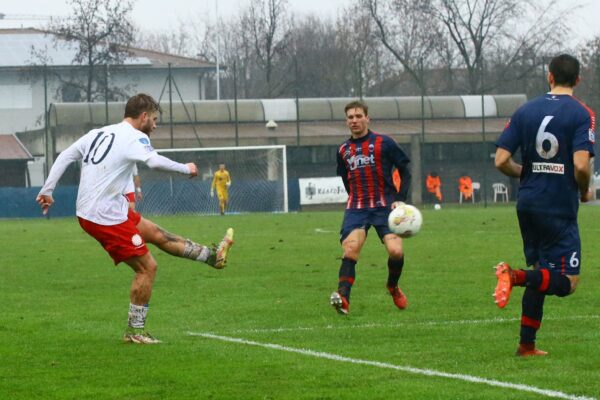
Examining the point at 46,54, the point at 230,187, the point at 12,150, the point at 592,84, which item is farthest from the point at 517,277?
the point at 46,54

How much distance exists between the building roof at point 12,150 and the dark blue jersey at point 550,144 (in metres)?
46.9

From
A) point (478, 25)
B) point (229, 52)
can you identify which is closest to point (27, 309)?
point (478, 25)

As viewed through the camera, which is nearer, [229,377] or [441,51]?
[229,377]

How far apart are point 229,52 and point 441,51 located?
2218cm

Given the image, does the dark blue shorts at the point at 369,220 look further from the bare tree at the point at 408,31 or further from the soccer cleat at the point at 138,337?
the bare tree at the point at 408,31

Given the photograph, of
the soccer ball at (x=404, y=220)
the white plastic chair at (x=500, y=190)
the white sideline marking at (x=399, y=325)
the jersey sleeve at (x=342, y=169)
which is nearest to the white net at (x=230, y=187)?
the white plastic chair at (x=500, y=190)

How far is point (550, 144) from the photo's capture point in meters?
7.87

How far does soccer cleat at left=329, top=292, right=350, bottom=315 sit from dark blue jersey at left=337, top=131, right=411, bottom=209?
107 cm

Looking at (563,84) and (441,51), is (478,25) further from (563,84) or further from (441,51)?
(563,84)

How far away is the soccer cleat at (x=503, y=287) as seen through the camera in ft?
24.9

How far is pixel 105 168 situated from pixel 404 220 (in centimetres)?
300

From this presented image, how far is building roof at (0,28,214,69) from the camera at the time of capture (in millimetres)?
73812

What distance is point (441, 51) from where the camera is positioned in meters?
69.5

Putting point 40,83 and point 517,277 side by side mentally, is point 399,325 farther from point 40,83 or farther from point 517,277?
point 40,83
